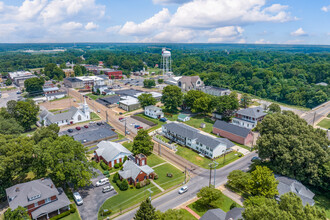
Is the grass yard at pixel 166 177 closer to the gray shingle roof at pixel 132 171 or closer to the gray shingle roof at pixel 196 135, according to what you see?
the gray shingle roof at pixel 132 171

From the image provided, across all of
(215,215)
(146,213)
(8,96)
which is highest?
(146,213)

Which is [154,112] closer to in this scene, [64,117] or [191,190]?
[64,117]

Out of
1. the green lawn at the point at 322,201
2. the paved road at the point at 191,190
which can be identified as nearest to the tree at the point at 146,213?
the paved road at the point at 191,190

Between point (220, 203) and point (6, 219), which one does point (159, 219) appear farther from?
point (6, 219)

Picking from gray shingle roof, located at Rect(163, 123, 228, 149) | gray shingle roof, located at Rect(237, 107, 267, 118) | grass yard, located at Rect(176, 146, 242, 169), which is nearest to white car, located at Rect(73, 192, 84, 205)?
grass yard, located at Rect(176, 146, 242, 169)

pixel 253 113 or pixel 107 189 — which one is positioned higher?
pixel 253 113

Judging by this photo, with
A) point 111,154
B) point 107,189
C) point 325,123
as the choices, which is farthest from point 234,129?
point 325,123

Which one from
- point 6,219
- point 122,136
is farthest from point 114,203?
point 122,136

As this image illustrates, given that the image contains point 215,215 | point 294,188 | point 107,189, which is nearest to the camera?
point 215,215
